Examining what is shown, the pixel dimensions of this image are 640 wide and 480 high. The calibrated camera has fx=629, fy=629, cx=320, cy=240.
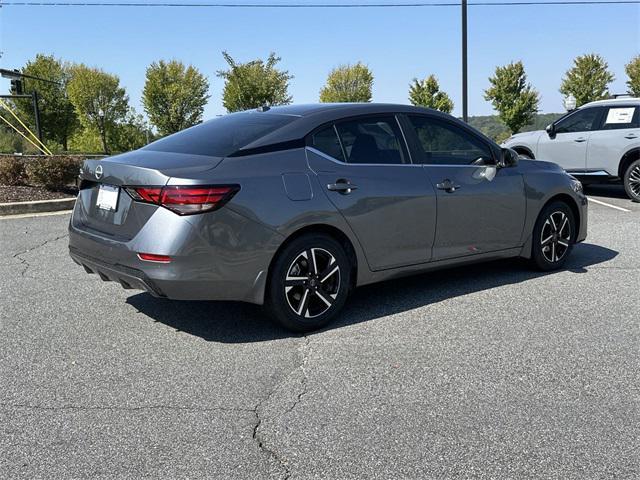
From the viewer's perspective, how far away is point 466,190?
5219 mm

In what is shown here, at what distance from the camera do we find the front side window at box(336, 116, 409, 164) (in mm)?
4668

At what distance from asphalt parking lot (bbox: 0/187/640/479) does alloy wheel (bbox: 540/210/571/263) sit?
490 millimetres

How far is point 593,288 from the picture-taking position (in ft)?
18.2

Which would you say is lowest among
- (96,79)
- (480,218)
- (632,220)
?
(632,220)

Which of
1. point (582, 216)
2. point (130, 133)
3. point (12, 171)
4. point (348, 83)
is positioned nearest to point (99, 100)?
point (130, 133)

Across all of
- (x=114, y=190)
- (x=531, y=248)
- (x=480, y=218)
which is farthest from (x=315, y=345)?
(x=531, y=248)

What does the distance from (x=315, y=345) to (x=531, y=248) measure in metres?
2.74

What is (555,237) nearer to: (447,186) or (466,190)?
(466,190)

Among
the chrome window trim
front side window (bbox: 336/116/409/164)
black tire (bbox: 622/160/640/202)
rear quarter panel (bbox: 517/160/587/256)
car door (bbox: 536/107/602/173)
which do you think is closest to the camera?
the chrome window trim

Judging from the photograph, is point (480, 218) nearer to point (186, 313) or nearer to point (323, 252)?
point (323, 252)

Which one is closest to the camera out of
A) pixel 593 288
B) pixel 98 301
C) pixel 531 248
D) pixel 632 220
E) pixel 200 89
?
pixel 98 301

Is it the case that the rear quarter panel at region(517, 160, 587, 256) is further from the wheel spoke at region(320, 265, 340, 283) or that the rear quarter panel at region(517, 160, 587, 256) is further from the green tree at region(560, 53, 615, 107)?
the green tree at region(560, 53, 615, 107)

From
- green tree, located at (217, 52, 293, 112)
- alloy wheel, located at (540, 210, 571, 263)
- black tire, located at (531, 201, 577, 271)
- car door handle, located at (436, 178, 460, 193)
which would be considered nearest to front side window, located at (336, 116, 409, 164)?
car door handle, located at (436, 178, 460, 193)

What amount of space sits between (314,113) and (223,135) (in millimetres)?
692
